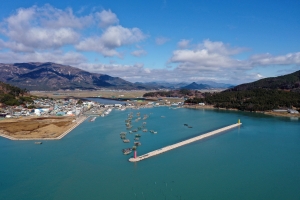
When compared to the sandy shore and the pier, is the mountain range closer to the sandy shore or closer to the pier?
the sandy shore

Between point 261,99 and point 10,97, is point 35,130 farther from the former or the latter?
point 261,99

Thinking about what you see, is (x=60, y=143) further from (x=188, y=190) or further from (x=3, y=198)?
(x=188, y=190)

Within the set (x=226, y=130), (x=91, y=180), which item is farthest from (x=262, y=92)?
(x=91, y=180)

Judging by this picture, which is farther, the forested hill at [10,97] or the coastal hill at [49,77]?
the coastal hill at [49,77]

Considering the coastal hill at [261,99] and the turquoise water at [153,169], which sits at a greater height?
the coastal hill at [261,99]

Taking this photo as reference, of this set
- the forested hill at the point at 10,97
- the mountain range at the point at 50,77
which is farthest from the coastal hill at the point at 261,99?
the mountain range at the point at 50,77

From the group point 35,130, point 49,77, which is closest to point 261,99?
point 35,130

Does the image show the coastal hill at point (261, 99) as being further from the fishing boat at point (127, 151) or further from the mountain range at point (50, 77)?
the mountain range at point (50, 77)

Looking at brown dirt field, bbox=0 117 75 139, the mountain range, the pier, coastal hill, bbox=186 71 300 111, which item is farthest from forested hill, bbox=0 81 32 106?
the mountain range
